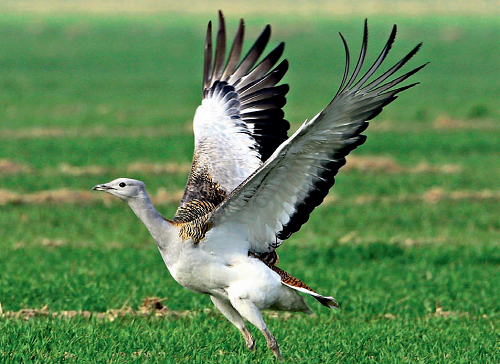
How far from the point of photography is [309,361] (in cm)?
666

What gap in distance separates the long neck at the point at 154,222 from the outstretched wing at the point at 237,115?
1231 mm

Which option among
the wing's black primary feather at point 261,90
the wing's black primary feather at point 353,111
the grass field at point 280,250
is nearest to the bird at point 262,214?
the wing's black primary feather at point 353,111

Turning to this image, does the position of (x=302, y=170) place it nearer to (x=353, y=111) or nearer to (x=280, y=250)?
(x=353, y=111)

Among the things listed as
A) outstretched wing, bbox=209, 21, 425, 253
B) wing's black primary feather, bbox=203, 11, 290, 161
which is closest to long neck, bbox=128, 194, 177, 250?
outstretched wing, bbox=209, 21, 425, 253

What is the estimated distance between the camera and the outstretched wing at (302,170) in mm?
6184

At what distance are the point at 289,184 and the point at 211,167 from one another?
167cm

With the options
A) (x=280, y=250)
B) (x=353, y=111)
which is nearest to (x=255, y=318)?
(x=353, y=111)

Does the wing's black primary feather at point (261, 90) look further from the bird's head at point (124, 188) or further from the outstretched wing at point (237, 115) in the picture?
the bird's head at point (124, 188)

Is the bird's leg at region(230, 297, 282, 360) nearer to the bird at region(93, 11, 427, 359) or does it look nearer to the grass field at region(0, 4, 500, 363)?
the bird at region(93, 11, 427, 359)

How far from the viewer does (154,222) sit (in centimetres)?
683

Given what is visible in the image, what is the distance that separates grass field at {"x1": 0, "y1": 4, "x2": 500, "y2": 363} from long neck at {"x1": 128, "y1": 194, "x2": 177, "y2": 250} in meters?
0.84

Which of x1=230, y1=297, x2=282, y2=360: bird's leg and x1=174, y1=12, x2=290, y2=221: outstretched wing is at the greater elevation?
x1=174, y1=12, x2=290, y2=221: outstretched wing

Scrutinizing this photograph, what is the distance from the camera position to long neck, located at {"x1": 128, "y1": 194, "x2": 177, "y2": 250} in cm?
684

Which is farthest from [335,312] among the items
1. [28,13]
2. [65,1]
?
[65,1]
